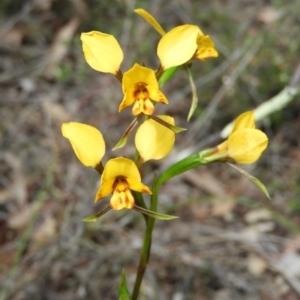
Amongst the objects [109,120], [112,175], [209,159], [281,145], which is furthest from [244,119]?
[281,145]

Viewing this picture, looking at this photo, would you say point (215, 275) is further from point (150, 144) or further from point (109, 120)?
point (150, 144)

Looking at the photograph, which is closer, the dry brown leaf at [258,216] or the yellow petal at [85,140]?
the yellow petal at [85,140]

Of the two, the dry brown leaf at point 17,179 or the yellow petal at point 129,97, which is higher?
the yellow petal at point 129,97

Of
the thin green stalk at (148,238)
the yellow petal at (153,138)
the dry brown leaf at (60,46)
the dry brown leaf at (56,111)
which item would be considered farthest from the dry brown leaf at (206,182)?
the yellow petal at (153,138)

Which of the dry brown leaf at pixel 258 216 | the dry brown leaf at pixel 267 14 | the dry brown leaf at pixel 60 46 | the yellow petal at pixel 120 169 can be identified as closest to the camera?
the yellow petal at pixel 120 169

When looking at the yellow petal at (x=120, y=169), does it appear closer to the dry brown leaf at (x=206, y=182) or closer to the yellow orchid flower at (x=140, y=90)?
the yellow orchid flower at (x=140, y=90)

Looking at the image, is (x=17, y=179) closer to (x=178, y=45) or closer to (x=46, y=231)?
(x=46, y=231)

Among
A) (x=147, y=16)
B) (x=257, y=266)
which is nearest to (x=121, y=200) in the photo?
(x=147, y=16)
